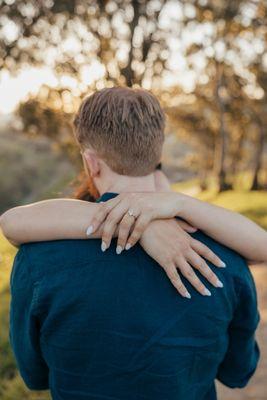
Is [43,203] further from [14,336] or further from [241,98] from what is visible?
[241,98]

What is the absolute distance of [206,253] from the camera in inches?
65.3

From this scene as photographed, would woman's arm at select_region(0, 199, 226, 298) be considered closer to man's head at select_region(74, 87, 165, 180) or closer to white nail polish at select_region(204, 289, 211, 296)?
white nail polish at select_region(204, 289, 211, 296)

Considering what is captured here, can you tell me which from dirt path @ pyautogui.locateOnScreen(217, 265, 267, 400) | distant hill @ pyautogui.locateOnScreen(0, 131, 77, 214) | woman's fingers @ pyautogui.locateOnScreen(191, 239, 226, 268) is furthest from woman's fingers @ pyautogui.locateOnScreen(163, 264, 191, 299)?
distant hill @ pyautogui.locateOnScreen(0, 131, 77, 214)

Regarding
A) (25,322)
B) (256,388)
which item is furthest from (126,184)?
(256,388)

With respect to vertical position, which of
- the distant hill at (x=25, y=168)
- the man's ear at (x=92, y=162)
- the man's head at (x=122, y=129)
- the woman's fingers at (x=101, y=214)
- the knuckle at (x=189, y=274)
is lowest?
the distant hill at (x=25, y=168)

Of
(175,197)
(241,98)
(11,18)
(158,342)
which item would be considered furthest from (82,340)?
(241,98)

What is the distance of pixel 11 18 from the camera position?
1501 centimetres

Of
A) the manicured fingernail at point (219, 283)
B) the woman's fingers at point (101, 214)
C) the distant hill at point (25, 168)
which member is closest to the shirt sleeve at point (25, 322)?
the woman's fingers at point (101, 214)

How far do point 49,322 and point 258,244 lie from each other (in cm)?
77

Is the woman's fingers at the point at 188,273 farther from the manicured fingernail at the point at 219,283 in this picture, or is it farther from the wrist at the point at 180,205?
the wrist at the point at 180,205

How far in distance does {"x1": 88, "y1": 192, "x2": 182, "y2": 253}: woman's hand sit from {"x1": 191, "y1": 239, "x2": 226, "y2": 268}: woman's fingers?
129 millimetres

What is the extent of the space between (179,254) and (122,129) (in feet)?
1.50

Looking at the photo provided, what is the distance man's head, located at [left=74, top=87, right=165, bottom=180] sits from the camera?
170 cm

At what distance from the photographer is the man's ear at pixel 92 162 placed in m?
1.77
